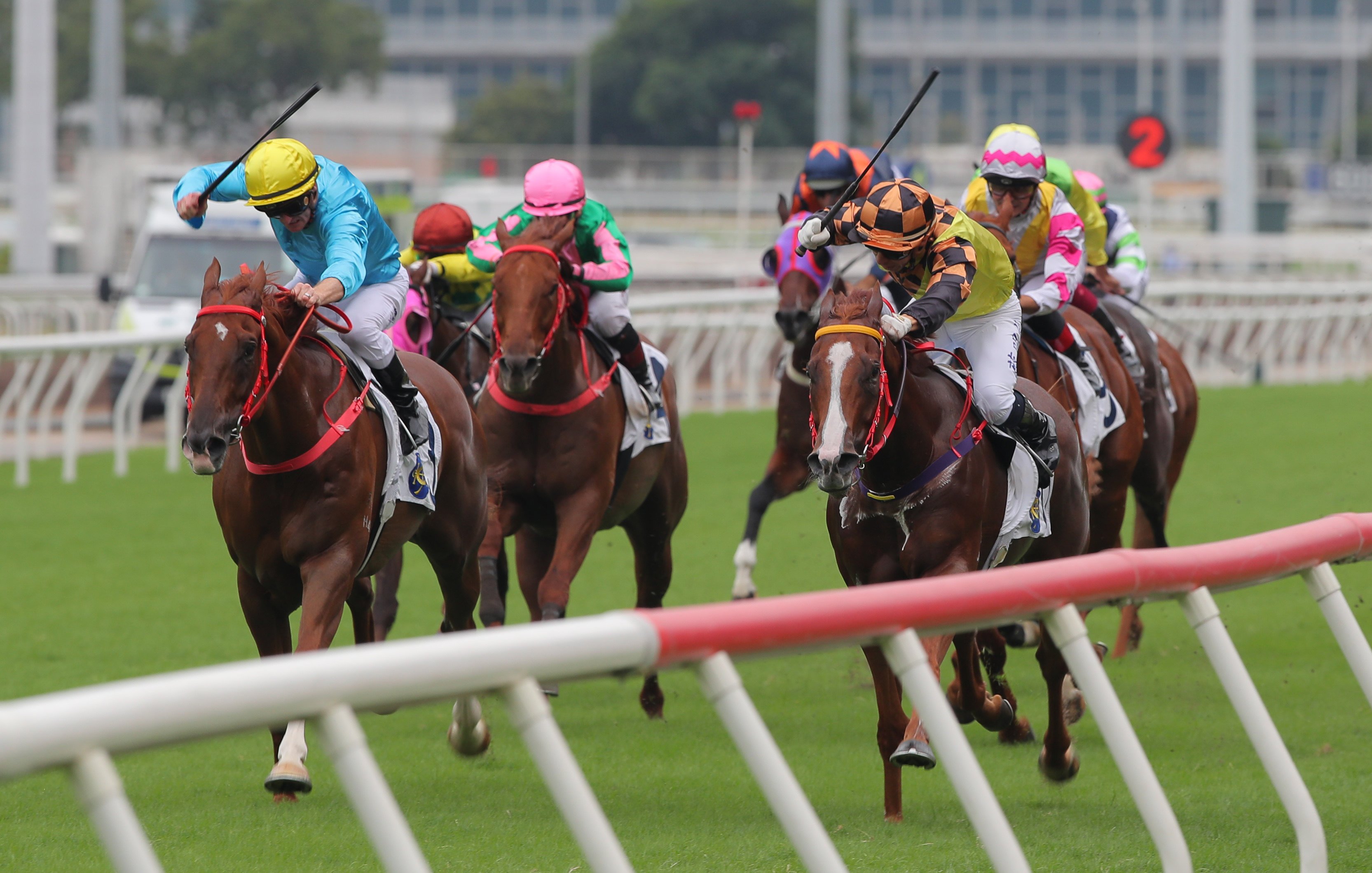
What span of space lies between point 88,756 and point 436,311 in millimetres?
5954

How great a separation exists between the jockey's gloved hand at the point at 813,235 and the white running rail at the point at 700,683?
2.14m

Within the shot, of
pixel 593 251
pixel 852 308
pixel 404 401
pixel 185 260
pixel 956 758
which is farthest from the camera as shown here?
pixel 185 260

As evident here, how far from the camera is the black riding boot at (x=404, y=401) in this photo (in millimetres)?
5633

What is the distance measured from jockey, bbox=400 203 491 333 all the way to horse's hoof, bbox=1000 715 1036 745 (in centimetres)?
301

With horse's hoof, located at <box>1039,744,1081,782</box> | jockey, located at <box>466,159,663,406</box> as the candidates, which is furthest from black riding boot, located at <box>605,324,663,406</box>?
horse's hoof, located at <box>1039,744,1081,782</box>

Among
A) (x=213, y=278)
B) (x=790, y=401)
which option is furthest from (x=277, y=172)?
(x=790, y=401)

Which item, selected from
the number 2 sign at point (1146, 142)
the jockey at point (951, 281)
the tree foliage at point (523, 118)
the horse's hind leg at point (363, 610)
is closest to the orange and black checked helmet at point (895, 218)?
the jockey at point (951, 281)

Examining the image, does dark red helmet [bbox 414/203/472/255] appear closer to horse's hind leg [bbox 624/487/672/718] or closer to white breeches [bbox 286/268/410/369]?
horse's hind leg [bbox 624/487/672/718]

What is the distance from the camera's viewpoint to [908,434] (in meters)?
5.08

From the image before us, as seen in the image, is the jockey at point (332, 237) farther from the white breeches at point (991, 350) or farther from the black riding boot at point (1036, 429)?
the black riding boot at point (1036, 429)

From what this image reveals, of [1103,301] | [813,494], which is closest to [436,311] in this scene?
[1103,301]

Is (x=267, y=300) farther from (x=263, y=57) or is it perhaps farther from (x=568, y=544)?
(x=263, y=57)

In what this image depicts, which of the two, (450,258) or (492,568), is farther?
(450,258)

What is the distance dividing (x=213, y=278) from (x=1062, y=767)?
9.16ft
